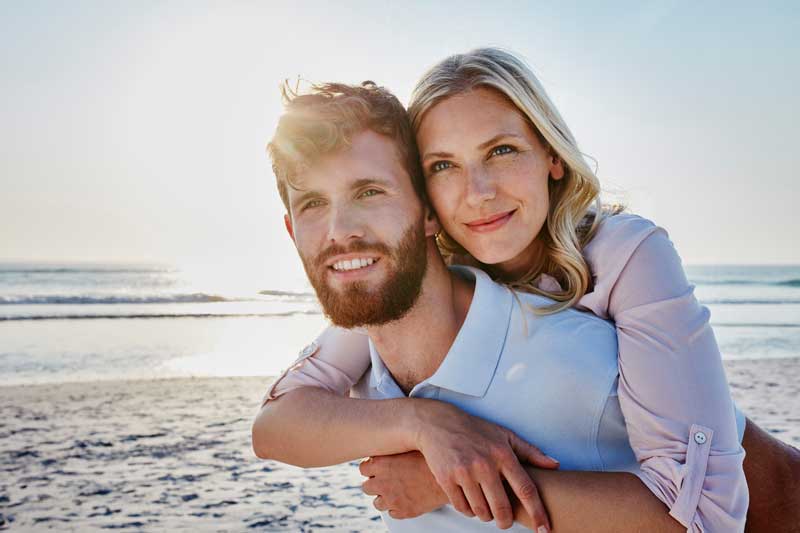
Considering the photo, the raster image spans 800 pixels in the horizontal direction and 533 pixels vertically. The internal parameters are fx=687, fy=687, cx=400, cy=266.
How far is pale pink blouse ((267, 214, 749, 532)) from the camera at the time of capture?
207 cm

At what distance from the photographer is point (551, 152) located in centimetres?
288

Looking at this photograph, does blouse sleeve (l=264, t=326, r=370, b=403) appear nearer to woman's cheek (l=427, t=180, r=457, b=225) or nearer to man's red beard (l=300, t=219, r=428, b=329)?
man's red beard (l=300, t=219, r=428, b=329)

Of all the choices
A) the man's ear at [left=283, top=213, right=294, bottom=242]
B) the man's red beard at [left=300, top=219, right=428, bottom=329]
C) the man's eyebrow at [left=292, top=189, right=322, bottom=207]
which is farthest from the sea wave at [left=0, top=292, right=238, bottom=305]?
the man's red beard at [left=300, top=219, right=428, bottom=329]

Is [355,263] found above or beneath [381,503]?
above

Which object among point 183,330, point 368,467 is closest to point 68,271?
point 183,330

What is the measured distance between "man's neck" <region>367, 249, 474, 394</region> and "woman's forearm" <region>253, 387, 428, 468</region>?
269 millimetres

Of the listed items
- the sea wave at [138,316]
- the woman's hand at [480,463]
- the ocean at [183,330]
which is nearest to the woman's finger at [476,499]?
the woman's hand at [480,463]

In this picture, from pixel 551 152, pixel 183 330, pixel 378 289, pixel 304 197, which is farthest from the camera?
pixel 183 330

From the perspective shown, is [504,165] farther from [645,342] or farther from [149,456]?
[149,456]

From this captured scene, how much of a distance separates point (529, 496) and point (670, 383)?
568 millimetres

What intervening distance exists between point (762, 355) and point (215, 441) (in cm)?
1149

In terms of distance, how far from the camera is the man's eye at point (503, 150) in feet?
8.79

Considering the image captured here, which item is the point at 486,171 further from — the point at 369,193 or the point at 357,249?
the point at 357,249

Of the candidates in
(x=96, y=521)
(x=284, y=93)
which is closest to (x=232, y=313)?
(x=96, y=521)
